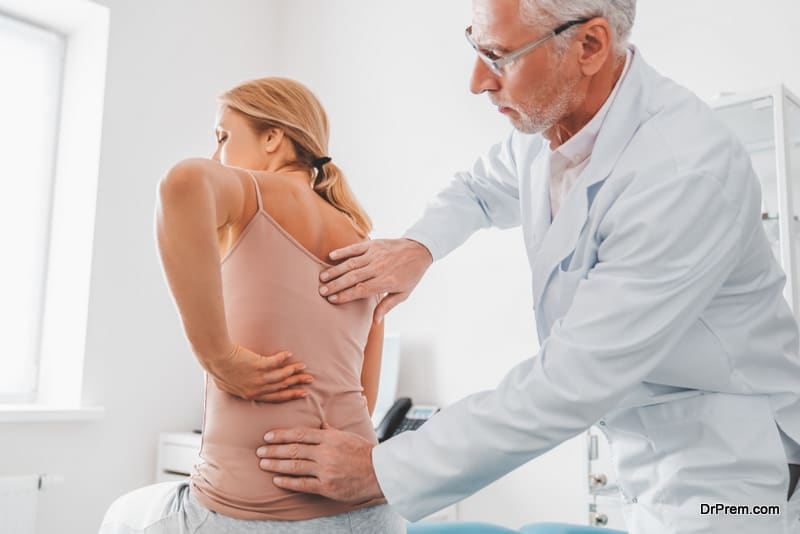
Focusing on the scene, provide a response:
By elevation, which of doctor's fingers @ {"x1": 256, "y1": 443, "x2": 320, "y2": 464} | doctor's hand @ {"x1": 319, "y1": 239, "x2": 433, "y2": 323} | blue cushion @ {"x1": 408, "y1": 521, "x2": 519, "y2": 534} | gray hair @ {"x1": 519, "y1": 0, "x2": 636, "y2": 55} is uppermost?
gray hair @ {"x1": 519, "y1": 0, "x2": 636, "y2": 55}

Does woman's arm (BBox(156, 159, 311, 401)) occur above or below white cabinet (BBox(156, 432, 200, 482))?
above

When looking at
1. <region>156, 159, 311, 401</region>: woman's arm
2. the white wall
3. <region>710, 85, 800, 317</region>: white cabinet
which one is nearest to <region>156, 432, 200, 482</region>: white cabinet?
the white wall

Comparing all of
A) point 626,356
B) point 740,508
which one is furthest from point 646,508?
point 626,356

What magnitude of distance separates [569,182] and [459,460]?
0.47 m

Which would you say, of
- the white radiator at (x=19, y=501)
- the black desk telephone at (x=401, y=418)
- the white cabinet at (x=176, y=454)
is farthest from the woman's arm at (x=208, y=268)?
the white cabinet at (x=176, y=454)

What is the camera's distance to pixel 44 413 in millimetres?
2549

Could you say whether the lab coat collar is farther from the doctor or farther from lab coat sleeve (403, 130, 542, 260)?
lab coat sleeve (403, 130, 542, 260)

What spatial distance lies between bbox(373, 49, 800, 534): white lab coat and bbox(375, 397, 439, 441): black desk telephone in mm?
1649

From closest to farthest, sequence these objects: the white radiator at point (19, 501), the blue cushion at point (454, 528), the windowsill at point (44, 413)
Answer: the blue cushion at point (454, 528)
the white radiator at point (19, 501)
the windowsill at point (44, 413)

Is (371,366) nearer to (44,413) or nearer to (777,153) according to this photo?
(777,153)

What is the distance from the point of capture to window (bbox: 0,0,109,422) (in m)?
2.83

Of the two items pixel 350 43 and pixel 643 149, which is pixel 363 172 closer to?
pixel 350 43

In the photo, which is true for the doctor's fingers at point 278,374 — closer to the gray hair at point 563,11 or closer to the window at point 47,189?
the gray hair at point 563,11

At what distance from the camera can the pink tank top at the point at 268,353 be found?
943 mm
